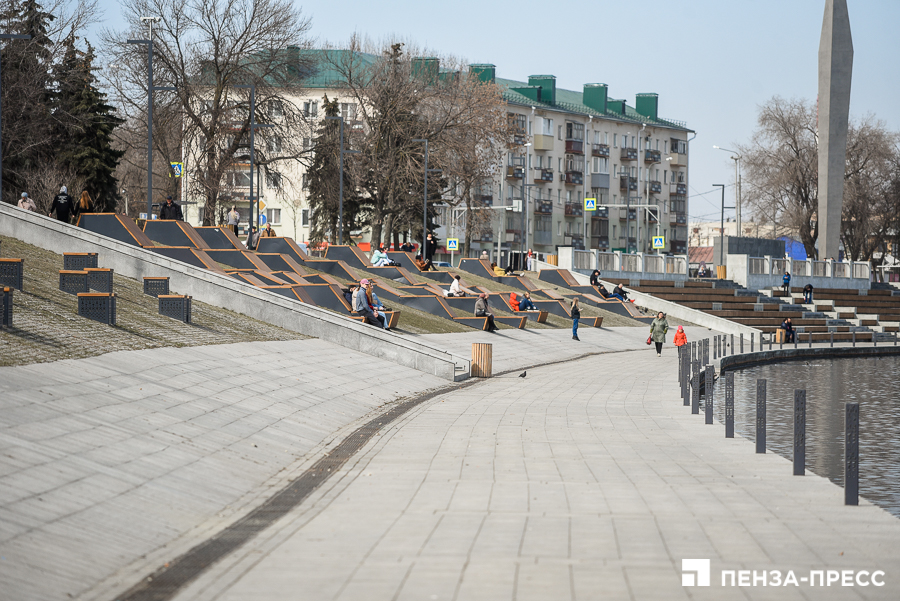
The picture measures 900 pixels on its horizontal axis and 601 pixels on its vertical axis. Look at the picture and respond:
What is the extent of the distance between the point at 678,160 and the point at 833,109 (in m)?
51.9

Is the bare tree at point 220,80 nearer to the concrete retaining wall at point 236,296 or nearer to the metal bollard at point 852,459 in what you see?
the concrete retaining wall at point 236,296

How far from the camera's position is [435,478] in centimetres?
1034

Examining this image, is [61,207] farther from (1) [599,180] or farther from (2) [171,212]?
(1) [599,180]

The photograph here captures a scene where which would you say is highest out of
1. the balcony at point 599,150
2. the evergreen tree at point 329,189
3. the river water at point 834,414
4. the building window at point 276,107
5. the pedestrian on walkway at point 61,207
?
the balcony at point 599,150

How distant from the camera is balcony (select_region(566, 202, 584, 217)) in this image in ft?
327

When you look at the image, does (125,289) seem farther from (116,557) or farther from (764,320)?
(764,320)

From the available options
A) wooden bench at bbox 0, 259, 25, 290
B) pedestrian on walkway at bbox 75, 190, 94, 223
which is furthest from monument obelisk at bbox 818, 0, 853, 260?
wooden bench at bbox 0, 259, 25, 290

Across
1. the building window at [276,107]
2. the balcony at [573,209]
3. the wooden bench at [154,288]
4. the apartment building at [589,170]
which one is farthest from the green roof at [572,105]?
the wooden bench at [154,288]

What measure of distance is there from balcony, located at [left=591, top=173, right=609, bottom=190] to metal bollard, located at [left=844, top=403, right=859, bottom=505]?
309 feet

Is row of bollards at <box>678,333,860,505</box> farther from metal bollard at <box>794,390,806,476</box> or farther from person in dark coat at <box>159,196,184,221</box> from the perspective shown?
person in dark coat at <box>159,196,184,221</box>

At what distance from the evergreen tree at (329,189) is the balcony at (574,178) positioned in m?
29.9

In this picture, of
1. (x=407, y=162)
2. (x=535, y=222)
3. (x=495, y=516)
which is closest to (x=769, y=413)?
(x=495, y=516)

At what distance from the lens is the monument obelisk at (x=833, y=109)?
58938 mm

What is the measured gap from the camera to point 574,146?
9900 cm
